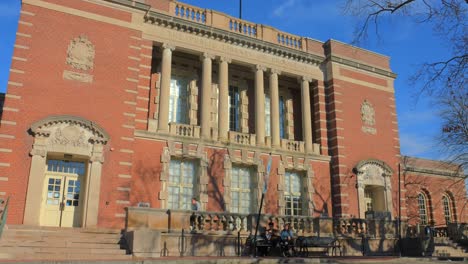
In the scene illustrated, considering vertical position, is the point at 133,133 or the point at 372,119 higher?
the point at 372,119

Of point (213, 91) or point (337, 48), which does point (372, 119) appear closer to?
point (337, 48)

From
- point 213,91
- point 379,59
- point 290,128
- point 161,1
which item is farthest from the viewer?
point 379,59

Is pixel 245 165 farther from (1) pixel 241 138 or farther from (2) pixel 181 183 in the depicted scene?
(2) pixel 181 183

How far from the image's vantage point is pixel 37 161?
54.5 ft

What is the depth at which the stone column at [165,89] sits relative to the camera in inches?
803

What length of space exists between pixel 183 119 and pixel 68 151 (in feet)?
23.2

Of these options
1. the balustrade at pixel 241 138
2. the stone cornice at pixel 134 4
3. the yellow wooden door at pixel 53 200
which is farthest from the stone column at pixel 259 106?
the yellow wooden door at pixel 53 200

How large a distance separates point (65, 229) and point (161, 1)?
1219 cm

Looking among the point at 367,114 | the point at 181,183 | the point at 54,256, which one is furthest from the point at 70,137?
the point at 367,114

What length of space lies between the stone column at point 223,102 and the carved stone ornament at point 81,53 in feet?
21.9

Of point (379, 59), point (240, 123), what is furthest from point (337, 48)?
point (240, 123)

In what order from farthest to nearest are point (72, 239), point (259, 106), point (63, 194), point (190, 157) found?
point (259, 106) → point (190, 157) → point (63, 194) → point (72, 239)

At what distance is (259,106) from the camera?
76.6 ft

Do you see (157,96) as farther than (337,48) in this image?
No
